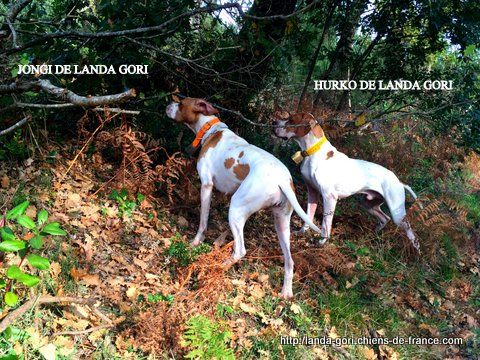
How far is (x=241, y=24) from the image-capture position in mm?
5582

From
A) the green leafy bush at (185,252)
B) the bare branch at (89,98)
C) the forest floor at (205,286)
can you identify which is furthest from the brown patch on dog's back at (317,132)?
the bare branch at (89,98)

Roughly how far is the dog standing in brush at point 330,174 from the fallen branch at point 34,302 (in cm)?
310

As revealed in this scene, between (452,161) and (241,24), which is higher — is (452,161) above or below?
below

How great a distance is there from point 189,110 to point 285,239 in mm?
1869

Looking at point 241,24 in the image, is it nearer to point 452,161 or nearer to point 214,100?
point 214,100

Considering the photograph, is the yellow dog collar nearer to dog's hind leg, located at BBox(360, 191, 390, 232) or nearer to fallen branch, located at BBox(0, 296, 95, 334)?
dog's hind leg, located at BBox(360, 191, 390, 232)

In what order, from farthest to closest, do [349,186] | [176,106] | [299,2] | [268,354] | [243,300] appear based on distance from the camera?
[299,2] < [349,186] < [176,106] < [243,300] < [268,354]

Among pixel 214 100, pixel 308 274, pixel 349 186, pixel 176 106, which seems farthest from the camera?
pixel 214 100

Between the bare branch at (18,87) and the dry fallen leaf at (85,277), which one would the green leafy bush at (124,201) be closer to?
the dry fallen leaf at (85,277)

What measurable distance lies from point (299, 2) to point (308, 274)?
4432 mm

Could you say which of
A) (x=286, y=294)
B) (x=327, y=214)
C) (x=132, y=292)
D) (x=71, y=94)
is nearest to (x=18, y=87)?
(x=71, y=94)

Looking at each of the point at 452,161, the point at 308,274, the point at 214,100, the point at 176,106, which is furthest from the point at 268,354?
the point at 452,161

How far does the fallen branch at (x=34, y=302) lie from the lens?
9.00 ft

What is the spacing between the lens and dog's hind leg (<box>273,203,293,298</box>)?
172 inches
